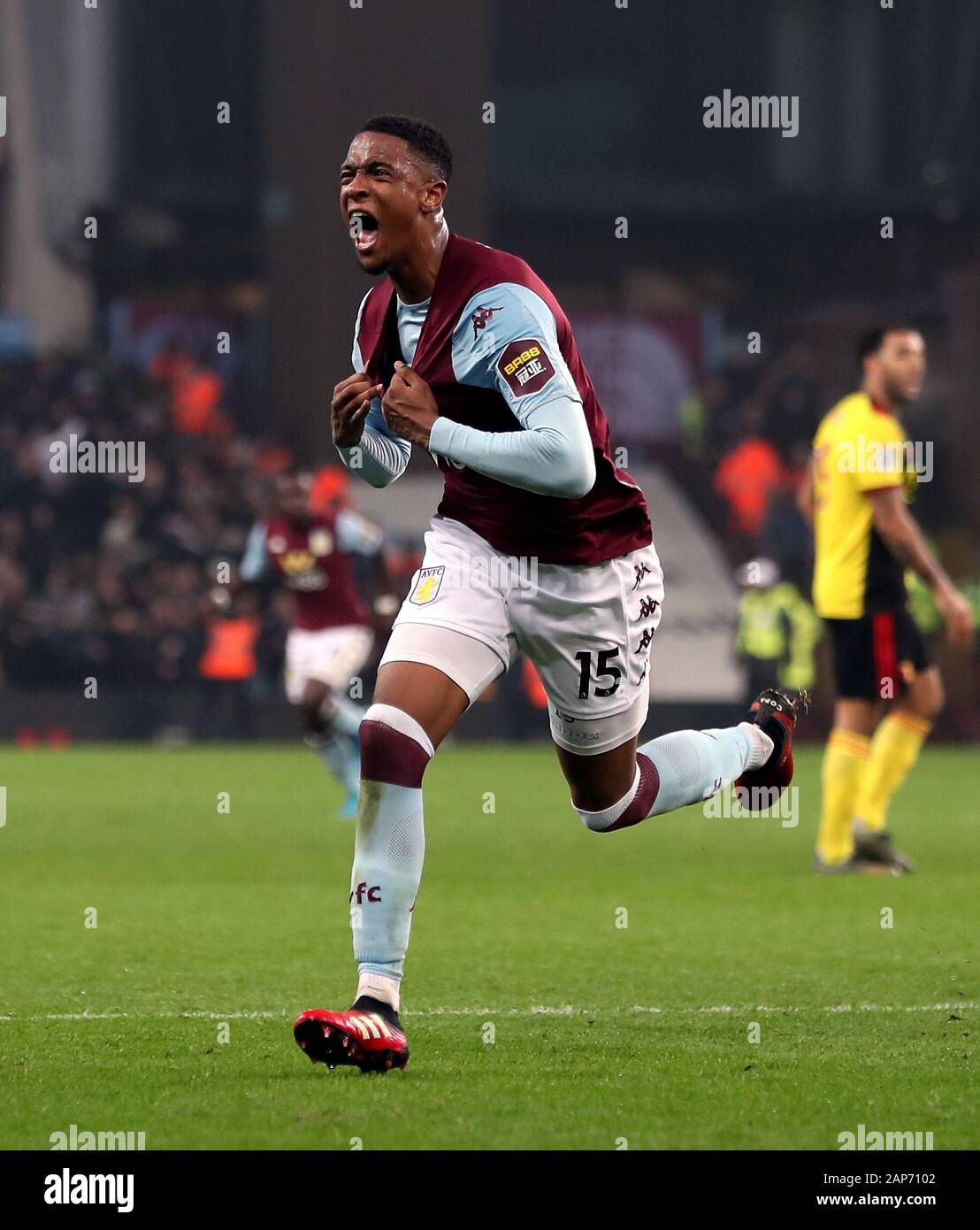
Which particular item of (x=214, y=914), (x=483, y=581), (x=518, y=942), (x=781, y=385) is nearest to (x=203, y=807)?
(x=214, y=914)

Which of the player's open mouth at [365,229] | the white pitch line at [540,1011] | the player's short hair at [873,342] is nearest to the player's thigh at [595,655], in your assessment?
the white pitch line at [540,1011]

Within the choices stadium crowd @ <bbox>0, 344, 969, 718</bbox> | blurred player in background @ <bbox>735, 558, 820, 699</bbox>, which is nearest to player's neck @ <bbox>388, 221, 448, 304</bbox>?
stadium crowd @ <bbox>0, 344, 969, 718</bbox>

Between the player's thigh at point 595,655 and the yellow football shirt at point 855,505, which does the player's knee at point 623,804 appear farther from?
the yellow football shirt at point 855,505

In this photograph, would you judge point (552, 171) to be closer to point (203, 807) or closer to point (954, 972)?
point (203, 807)

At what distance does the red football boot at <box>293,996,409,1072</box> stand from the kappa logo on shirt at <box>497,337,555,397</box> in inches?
55.8

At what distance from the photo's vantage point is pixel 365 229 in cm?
500

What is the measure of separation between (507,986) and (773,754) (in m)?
1.01

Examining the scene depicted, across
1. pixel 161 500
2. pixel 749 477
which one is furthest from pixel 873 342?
pixel 749 477

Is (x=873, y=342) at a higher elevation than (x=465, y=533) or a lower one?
higher

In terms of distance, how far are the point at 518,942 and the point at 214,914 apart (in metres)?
1.35

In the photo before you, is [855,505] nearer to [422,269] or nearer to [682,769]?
[682,769]

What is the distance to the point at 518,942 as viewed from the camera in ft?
23.5

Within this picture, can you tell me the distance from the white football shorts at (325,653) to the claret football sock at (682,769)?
6252mm

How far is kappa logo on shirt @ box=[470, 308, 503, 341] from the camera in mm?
4957
